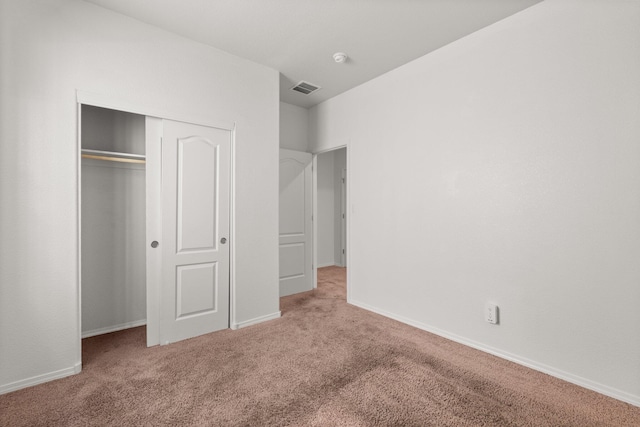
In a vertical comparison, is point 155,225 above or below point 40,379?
above

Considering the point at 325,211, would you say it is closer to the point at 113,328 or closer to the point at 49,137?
the point at 113,328

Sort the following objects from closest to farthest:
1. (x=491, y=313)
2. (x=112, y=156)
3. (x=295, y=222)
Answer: (x=491, y=313) < (x=112, y=156) < (x=295, y=222)

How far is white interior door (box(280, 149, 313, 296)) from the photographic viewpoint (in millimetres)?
4293

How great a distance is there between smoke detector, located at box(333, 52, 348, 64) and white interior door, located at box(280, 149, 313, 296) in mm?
1534

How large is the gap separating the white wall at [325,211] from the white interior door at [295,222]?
1882 mm

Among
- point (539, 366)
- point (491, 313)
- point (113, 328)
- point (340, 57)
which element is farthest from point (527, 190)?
point (113, 328)

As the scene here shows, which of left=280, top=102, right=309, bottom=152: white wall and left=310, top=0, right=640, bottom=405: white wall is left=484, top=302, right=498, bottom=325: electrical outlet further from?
left=280, top=102, right=309, bottom=152: white wall

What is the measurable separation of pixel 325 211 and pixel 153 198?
431cm

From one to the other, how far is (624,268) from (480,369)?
1.20m

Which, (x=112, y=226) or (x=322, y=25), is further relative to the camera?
(x=112, y=226)

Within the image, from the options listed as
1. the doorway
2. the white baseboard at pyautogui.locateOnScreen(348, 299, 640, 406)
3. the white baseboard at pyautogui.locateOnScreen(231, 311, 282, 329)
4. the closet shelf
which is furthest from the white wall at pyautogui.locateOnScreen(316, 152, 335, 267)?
the closet shelf

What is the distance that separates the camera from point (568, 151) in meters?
2.15

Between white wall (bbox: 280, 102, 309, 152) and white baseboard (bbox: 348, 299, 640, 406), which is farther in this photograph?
white wall (bbox: 280, 102, 309, 152)

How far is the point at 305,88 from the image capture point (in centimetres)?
386
